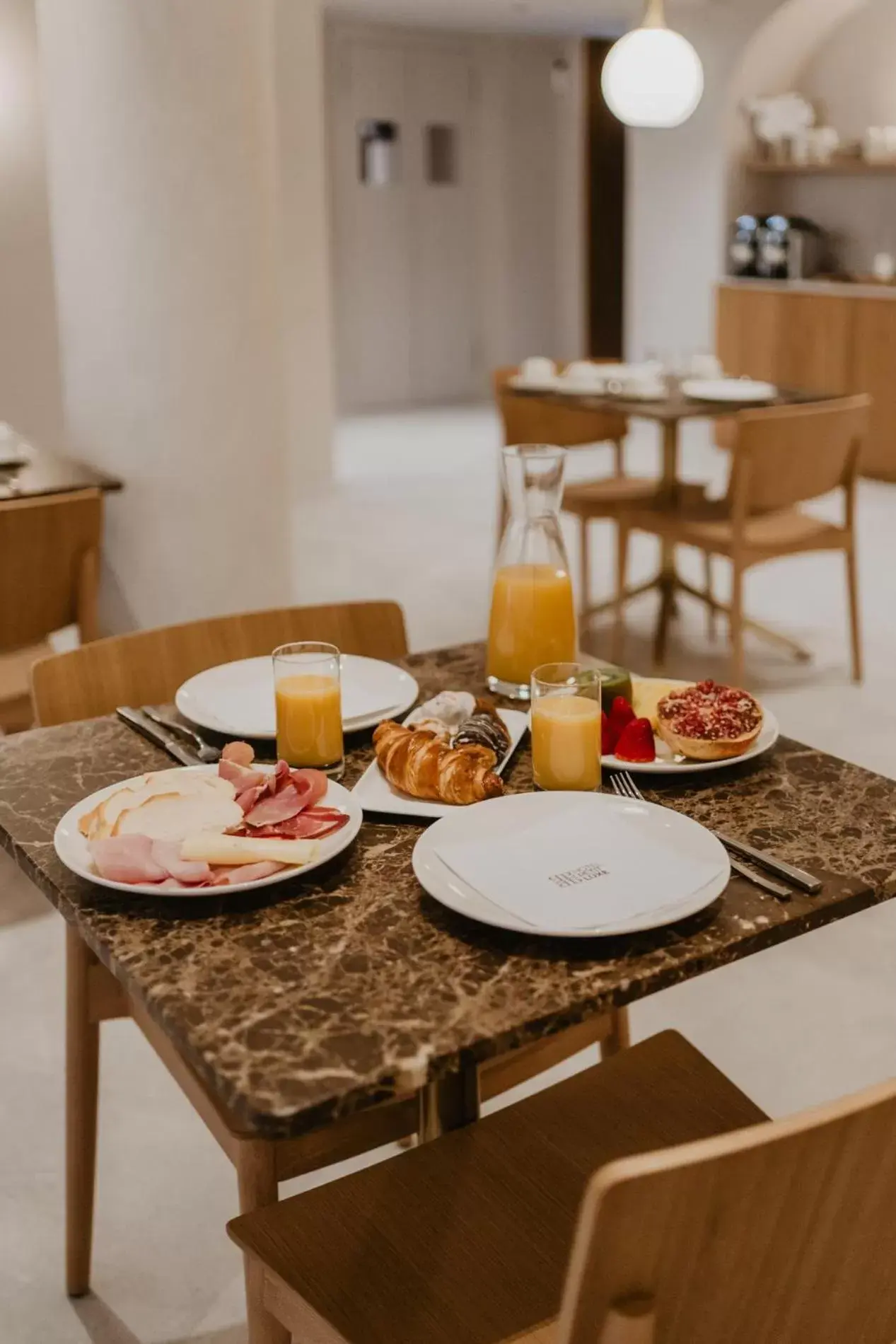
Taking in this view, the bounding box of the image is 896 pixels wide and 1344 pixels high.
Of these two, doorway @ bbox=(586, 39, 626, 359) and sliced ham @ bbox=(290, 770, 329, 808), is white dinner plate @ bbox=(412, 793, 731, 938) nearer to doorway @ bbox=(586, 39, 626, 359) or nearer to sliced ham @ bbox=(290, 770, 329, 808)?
sliced ham @ bbox=(290, 770, 329, 808)

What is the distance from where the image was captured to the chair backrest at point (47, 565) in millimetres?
2488

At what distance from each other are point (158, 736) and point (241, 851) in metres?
0.37

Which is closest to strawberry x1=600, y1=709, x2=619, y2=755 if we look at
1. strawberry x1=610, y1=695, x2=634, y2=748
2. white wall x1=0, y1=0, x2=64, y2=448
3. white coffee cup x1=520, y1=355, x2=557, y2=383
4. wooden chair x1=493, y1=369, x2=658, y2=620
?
strawberry x1=610, y1=695, x2=634, y2=748

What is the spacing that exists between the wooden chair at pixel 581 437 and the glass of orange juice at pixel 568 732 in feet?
9.54

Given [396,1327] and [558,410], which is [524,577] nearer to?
[396,1327]

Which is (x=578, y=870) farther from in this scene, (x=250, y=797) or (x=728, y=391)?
(x=728, y=391)

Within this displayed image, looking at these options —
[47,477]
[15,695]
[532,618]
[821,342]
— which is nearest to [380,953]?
[532,618]

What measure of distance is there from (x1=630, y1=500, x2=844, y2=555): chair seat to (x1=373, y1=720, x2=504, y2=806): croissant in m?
2.57

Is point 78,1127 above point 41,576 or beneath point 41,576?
beneath

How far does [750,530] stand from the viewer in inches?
151

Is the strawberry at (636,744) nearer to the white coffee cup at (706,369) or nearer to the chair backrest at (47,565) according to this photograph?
the chair backrest at (47,565)

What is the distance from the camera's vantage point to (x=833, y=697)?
→ 12.5 ft

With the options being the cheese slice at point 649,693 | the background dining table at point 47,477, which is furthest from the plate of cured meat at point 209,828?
the background dining table at point 47,477

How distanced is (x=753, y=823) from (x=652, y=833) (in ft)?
0.40
